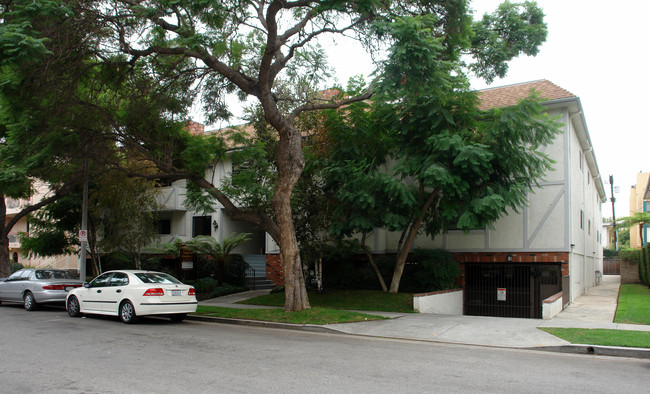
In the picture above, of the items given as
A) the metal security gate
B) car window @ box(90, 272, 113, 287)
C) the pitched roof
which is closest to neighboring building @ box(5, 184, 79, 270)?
car window @ box(90, 272, 113, 287)

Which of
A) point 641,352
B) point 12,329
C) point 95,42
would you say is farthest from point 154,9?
point 641,352

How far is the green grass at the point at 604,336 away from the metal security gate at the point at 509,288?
6.37 m

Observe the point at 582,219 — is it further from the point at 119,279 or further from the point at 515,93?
the point at 119,279

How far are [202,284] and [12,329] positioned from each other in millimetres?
8933

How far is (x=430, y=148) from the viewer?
14.0 metres

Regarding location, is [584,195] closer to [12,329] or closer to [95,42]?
[95,42]

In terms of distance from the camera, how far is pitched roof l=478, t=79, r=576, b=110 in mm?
17234

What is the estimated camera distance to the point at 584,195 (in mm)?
22031

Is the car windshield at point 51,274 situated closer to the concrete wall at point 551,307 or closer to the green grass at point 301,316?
the green grass at point 301,316

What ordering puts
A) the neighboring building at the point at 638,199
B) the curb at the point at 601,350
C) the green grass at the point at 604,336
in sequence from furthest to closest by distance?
the neighboring building at the point at 638,199, the green grass at the point at 604,336, the curb at the point at 601,350

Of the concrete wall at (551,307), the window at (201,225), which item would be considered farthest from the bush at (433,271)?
the window at (201,225)

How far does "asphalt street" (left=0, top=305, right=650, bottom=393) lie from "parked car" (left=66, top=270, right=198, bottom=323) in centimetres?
133

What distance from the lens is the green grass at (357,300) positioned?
1555cm

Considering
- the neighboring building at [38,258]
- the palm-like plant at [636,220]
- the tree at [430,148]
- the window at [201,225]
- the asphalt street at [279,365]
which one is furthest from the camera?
the neighboring building at [38,258]
